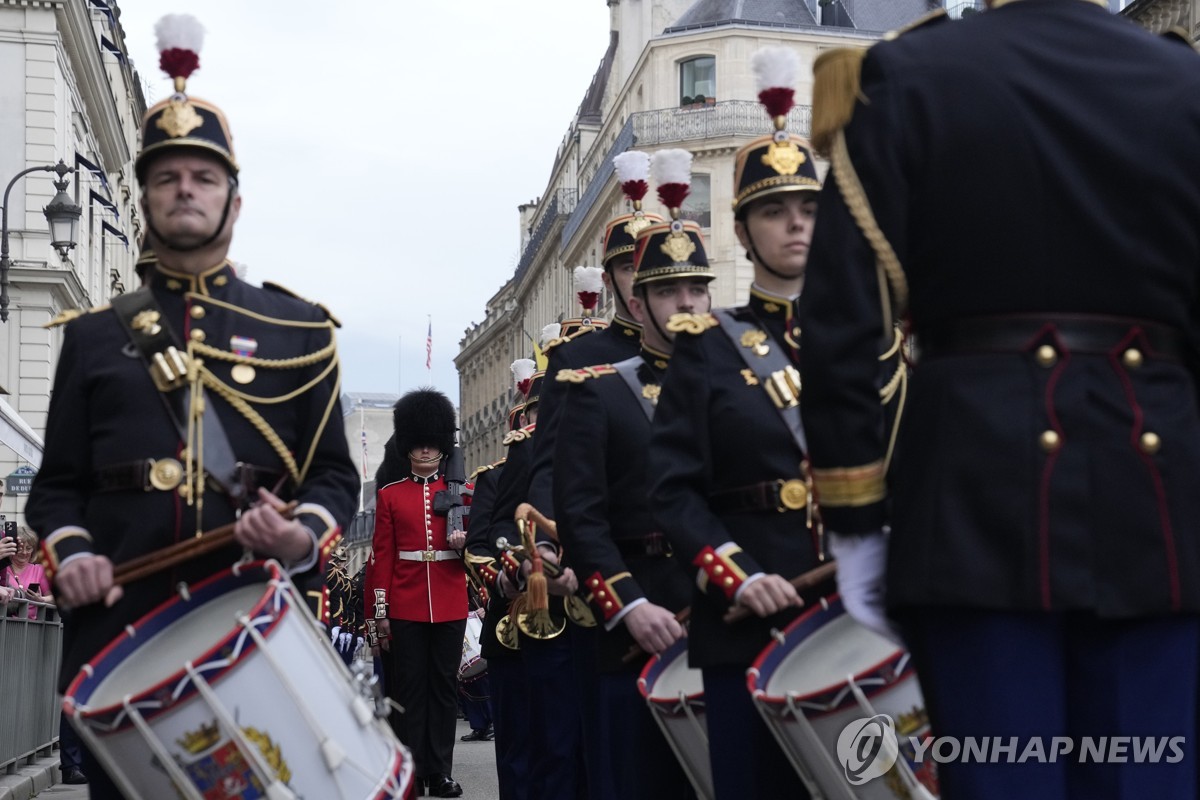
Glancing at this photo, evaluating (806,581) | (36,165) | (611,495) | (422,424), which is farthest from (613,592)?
(36,165)

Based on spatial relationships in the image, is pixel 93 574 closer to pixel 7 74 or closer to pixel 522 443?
pixel 522 443

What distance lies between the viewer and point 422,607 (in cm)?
1347

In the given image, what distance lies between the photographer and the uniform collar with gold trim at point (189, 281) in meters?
5.84

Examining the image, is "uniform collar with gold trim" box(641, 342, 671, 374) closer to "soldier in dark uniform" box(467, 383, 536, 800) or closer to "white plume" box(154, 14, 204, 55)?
"white plume" box(154, 14, 204, 55)

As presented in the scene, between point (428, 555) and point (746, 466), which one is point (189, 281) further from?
point (428, 555)

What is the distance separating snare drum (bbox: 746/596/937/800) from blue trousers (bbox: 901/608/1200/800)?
90 cm

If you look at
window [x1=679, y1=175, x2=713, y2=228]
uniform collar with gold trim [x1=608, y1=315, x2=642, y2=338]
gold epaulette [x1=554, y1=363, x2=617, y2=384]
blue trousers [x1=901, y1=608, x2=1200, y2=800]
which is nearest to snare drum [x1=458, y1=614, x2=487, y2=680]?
uniform collar with gold trim [x1=608, y1=315, x2=642, y2=338]

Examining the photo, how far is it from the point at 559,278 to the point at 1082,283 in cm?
7566

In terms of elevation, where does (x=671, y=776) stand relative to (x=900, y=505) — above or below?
below

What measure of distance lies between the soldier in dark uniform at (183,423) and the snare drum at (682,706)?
112cm

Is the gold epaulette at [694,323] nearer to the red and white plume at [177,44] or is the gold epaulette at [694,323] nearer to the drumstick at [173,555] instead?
the drumstick at [173,555]

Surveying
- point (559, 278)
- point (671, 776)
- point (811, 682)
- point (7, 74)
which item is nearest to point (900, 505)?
point (811, 682)

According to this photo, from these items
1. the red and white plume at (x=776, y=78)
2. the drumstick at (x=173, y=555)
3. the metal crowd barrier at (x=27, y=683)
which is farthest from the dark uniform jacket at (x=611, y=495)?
the metal crowd barrier at (x=27, y=683)

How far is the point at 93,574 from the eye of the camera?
17.5ft
